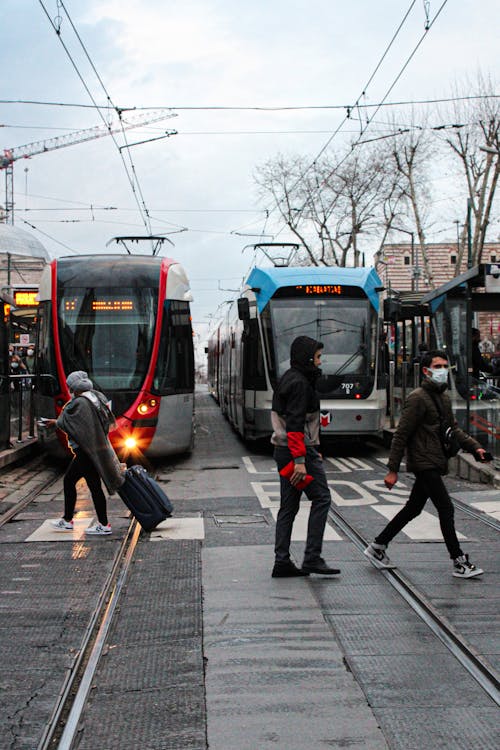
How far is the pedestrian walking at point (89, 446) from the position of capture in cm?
941

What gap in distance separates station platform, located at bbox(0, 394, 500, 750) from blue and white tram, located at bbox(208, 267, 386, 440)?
266 inches

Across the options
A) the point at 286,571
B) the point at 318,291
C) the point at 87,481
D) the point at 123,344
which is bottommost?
the point at 286,571

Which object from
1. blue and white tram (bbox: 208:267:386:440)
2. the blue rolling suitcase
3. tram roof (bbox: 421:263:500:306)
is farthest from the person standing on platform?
the blue rolling suitcase

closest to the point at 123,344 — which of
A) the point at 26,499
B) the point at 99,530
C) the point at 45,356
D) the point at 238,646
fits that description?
the point at 45,356

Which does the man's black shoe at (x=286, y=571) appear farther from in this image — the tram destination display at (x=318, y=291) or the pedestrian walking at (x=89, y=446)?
the tram destination display at (x=318, y=291)

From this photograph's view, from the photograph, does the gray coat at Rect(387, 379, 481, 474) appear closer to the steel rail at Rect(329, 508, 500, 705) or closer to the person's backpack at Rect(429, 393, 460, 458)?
the person's backpack at Rect(429, 393, 460, 458)

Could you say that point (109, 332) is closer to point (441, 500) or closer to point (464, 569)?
point (441, 500)

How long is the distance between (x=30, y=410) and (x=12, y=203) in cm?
7135

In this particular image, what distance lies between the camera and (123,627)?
606 centimetres

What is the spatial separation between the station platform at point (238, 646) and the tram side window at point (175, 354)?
17.1 feet


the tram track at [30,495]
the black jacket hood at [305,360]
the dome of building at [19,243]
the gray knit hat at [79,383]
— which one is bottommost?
the tram track at [30,495]

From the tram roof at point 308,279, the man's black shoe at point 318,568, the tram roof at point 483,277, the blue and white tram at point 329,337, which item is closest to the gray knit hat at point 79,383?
the man's black shoe at point 318,568

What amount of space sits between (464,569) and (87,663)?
3.19 meters

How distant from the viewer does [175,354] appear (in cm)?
1516
